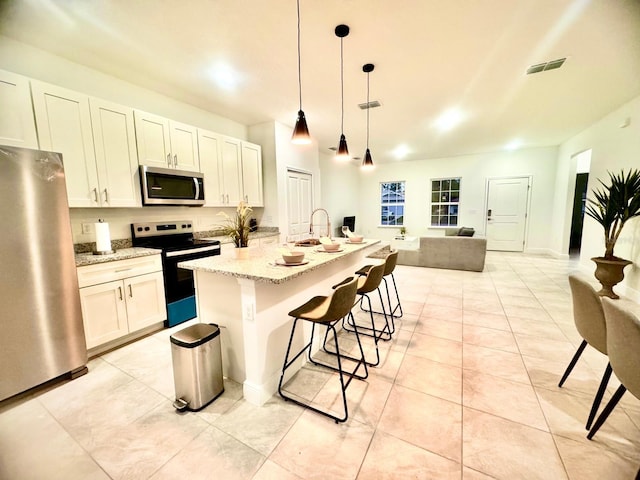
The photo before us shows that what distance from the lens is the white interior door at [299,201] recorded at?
481cm

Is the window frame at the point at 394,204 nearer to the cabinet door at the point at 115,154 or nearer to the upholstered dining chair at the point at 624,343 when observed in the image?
the cabinet door at the point at 115,154

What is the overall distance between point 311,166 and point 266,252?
3497 mm

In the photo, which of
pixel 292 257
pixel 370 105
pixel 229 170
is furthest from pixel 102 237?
pixel 370 105

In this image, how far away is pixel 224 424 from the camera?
1.56m

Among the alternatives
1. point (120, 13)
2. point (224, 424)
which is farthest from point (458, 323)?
point (120, 13)

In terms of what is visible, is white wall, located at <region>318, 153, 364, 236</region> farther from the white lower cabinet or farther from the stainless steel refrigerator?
the stainless steel refrigerator

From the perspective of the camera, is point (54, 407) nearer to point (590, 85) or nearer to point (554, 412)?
point (554, 412)

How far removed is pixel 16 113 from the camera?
→ 2.05 meters

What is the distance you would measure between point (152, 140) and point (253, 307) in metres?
2.56

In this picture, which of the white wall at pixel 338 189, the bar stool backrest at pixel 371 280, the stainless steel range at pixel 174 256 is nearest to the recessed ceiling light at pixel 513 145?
the white wall at pixel 338 189

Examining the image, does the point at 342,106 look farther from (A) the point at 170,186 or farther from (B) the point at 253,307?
(B) the point at 253,307

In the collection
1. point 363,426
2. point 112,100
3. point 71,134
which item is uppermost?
point 112,100

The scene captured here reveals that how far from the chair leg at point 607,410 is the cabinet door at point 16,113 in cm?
430

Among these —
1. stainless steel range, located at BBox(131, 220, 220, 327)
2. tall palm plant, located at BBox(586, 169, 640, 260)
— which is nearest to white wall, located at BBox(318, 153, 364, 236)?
stainless steel range, located at BBox(131, 220, 220, 327)
